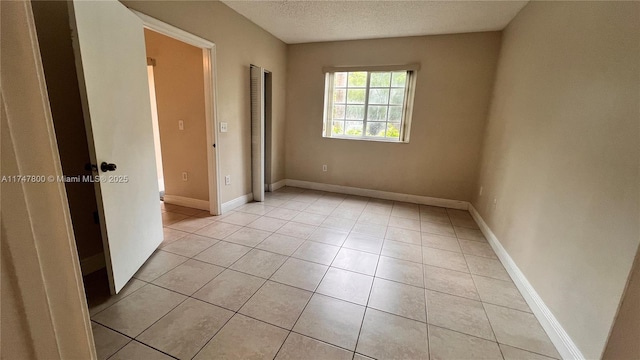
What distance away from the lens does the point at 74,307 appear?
495mm

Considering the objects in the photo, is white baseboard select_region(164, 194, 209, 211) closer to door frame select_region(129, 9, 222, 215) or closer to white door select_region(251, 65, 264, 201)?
door frame select_region(129, 9, 222, 215)

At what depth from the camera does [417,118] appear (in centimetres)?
384

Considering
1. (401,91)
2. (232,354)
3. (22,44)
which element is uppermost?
(401,91)

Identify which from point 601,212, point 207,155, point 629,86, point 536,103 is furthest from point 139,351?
point 536,103

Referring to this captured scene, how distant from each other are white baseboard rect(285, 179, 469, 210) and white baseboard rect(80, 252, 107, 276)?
3095mm

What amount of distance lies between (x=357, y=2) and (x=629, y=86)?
2.32 meters

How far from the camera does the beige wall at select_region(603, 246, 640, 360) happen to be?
Result: 0.71m

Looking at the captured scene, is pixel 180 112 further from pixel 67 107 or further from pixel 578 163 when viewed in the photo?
pixel 578 163

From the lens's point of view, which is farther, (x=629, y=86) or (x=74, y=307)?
(x=629, y=86)

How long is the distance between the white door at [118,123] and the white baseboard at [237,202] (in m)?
1.16

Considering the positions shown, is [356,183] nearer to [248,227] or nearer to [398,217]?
[398,217]

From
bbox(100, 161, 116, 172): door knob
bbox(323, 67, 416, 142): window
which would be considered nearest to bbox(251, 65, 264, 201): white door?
bbox(323, 67, 416, 142): window

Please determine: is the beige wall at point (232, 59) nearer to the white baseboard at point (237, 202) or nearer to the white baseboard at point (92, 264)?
the white baseboard at point (237, 202)

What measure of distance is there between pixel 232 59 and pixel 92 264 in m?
2.53
